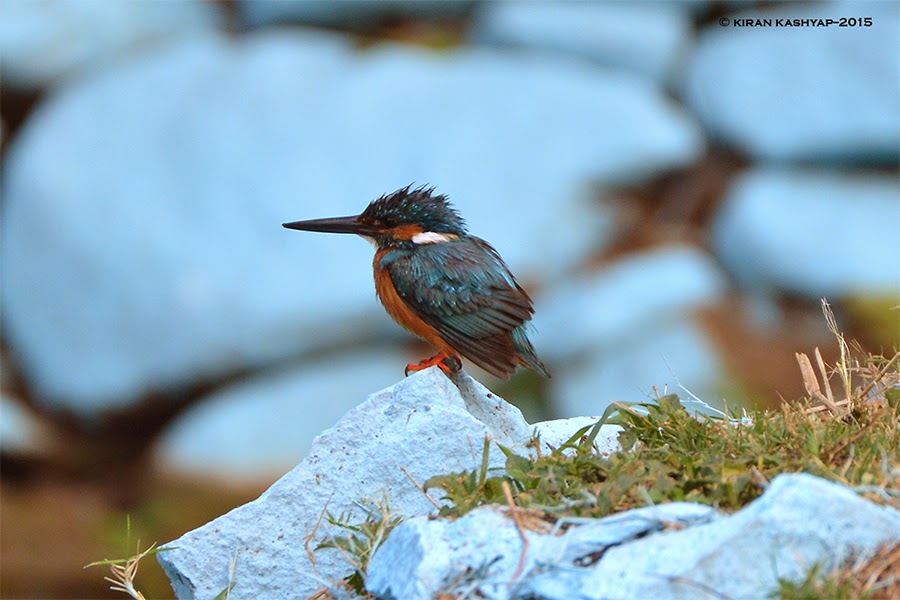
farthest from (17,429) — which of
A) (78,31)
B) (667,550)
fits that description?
(667,550)

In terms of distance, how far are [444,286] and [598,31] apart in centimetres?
672

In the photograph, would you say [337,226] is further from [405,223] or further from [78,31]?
[78,31]

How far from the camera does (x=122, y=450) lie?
9.88 metres

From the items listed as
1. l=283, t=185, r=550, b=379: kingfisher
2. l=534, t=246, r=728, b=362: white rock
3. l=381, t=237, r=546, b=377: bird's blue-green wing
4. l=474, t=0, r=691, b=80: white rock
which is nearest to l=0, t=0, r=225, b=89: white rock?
l=474, t=0, r=691, b=80: white rock

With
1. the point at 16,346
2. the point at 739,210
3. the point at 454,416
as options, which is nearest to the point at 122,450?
the point at 16,346

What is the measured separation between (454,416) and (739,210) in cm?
636

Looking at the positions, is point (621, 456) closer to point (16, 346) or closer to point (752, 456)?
point (752, 456)

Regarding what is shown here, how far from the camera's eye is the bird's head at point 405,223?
4.35 metres

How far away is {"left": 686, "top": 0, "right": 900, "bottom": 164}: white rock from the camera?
9594 mm

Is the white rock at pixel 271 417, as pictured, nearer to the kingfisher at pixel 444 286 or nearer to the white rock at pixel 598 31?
the white rock at pixel 598 31

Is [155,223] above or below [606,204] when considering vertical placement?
above

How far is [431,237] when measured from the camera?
14.2ft

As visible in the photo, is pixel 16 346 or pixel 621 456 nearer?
pixel 621 456
